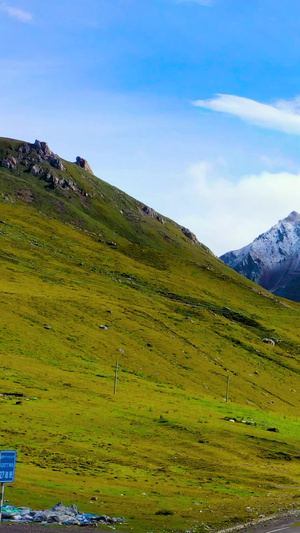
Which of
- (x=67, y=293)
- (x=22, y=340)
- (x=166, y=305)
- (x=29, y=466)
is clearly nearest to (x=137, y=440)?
(x=29, y=466)

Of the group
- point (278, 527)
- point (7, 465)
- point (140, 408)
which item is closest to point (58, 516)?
point (7, 465)

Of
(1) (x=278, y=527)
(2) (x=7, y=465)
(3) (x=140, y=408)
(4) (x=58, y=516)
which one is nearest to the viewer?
(2) (x=7, y=465)

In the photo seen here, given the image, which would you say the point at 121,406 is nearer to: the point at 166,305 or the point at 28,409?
the point at 28,409

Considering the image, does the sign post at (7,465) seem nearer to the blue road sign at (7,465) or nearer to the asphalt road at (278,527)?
the blue road sign at (7,465)

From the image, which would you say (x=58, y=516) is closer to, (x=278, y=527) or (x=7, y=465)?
(x=7, y=465)

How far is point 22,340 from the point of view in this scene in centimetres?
11888

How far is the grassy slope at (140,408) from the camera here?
46.8 meters

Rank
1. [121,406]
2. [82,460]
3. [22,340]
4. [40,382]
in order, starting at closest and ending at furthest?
[82,460], [121,406], [40,382], [22,340]

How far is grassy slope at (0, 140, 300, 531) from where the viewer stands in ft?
154

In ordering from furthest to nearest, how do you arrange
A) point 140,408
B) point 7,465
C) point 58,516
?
point 140,408 → point 58,516 → point 7,465

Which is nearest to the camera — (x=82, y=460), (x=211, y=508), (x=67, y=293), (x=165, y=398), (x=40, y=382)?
(x=211, y=508)

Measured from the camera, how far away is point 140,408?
3369 inches

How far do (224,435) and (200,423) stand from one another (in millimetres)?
4886

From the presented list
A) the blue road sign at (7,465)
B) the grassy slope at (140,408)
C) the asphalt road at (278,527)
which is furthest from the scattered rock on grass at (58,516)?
the asphalt road at (278,527)
